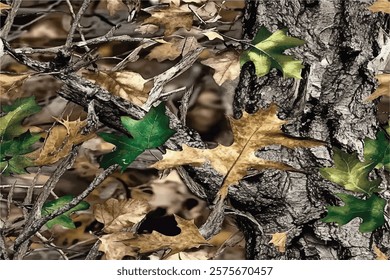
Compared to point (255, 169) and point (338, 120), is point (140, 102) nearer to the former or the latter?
point (255, 169)

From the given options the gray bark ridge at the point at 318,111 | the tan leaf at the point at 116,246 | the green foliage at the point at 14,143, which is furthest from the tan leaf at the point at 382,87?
the green foliage at the point at 14,143

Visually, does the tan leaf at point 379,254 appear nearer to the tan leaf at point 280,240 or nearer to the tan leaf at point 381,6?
the tan leaf at point 280,240

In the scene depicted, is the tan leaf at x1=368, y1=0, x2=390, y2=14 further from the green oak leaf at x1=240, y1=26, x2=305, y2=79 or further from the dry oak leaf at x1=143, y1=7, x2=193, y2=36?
the dry oak leaf at x1=143, y1=7, x2=193, y2=36

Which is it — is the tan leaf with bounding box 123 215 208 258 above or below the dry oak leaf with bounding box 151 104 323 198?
below

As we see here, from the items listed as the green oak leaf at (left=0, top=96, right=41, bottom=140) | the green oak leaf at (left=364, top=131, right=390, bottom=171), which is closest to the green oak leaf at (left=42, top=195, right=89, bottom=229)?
the green oak leaf at (left=0, top=96, right=41, bottom=140)

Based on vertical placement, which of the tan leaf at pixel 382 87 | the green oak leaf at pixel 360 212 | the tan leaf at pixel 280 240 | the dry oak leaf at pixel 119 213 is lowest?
the dry oak leaf at pixel 119 213
